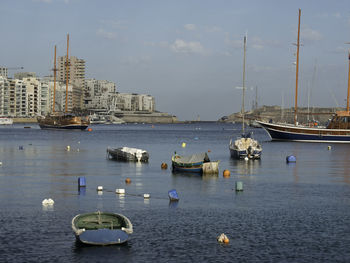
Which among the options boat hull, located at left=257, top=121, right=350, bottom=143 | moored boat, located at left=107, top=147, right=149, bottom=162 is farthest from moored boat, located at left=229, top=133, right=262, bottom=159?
boat hull, located at left=257, top=121, right=350, bottom=143

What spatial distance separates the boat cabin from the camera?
124 meters

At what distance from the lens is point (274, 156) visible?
299 ft

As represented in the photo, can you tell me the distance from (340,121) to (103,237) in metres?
106

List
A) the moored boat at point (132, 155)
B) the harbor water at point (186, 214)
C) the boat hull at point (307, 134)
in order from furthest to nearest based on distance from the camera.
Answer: the boat hull at point (307, 134) → the moored boat at point (132, 155) → the harbor water at point (186, 214)

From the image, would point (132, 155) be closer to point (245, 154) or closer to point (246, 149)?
point (245, 154)

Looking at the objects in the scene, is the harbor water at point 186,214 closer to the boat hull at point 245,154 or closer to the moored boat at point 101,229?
the moored boat at point 101,229

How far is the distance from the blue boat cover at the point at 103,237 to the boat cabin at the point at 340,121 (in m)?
104

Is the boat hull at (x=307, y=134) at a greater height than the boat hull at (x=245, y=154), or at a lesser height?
greater

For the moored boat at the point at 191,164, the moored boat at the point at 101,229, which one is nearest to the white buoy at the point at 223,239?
the moored boat at the point at 101,229

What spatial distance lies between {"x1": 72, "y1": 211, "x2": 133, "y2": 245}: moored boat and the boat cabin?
102 m

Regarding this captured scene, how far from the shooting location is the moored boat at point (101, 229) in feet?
92.3

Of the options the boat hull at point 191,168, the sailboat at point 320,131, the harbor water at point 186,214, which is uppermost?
the sailboat at point 320,131

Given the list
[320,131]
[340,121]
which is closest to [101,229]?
[340,121]

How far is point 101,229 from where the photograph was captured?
2900 centimetres
